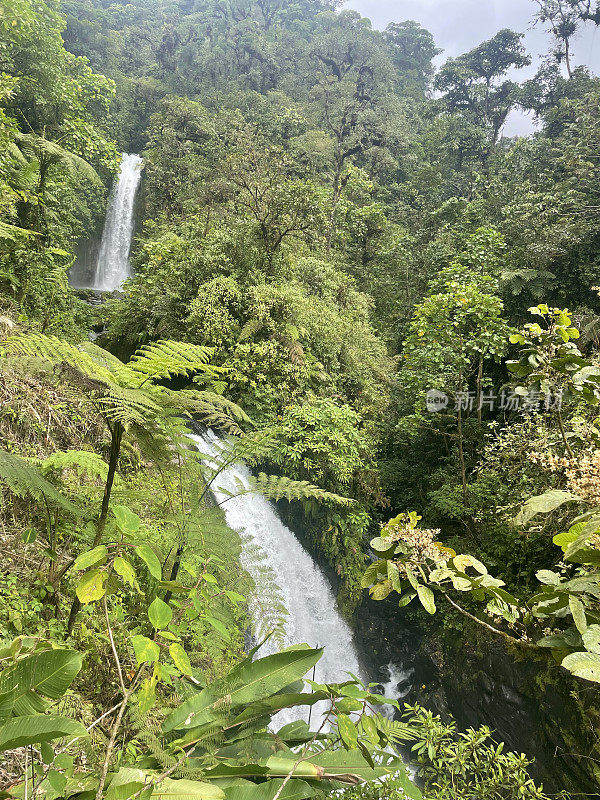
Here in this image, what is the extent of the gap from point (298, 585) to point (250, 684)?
4825mm

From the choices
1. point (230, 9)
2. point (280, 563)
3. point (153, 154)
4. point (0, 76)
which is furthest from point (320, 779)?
point (230, 9)

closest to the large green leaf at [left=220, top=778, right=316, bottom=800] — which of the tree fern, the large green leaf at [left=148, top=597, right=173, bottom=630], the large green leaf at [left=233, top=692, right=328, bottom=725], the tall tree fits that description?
the large green leaf at [left=233, top=692, right=328, bottom=725]

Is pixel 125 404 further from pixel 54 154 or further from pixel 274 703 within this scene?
pixel 54 154

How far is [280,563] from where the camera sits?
5.72 m

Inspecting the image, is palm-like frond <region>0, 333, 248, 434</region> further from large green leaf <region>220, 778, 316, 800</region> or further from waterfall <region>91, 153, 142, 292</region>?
waterfall <region>91, 153, 142, 292</region>

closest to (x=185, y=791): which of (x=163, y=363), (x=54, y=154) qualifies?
(x=163, y=363)

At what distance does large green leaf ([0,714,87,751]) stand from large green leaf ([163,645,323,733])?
49 cm

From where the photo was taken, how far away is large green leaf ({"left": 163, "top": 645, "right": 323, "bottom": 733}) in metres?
1.21

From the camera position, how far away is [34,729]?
804 mm

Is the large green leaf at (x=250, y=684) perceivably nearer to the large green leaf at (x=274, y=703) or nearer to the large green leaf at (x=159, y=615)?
the large green leaf at (x=274, y=703)

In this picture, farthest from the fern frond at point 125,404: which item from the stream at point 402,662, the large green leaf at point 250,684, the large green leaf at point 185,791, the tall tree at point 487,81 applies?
the tall tree at point 487,81

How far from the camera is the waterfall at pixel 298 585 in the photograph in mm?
5359

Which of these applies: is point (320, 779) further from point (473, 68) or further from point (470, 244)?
point (473, 68)

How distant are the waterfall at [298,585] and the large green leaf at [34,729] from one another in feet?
14.3
